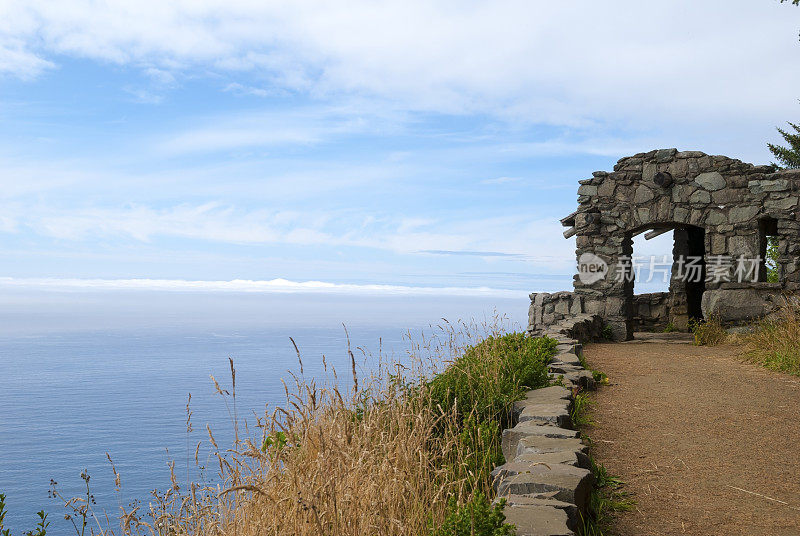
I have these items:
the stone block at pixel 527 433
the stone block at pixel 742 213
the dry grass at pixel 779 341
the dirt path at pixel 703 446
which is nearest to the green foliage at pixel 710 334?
the dry grass at pixel 779 341

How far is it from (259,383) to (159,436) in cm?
1362

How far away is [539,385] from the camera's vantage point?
6.04 metres

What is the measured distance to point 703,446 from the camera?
188 inches

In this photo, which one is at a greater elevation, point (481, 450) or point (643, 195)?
point (643, 195)

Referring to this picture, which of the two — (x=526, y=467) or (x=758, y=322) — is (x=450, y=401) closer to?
(x=526, y=467)

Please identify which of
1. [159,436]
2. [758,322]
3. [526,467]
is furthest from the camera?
[159,436]

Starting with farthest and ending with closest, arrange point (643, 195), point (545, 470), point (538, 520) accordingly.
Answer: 1. point (643, 195)
2. point (545, 470)
3. point (538, 520)

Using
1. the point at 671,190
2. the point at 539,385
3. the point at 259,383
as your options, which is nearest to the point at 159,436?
the point at 259,383

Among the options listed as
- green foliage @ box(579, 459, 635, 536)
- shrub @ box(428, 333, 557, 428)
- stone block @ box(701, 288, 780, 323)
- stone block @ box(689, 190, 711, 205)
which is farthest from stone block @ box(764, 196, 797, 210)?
green foliage @ box(579, 459, 635, 536)

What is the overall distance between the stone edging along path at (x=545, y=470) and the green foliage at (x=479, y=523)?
84 millimetres

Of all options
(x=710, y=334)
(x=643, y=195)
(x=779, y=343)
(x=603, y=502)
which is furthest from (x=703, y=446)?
(x=643, y=195)

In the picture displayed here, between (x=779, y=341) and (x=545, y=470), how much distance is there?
276 inches

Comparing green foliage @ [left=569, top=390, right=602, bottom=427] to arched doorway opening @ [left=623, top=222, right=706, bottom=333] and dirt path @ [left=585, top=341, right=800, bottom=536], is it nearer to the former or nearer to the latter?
dirt path @ [left=585, top=341, right=800, bottom=536]

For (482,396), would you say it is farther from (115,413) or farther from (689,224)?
(115,413)
